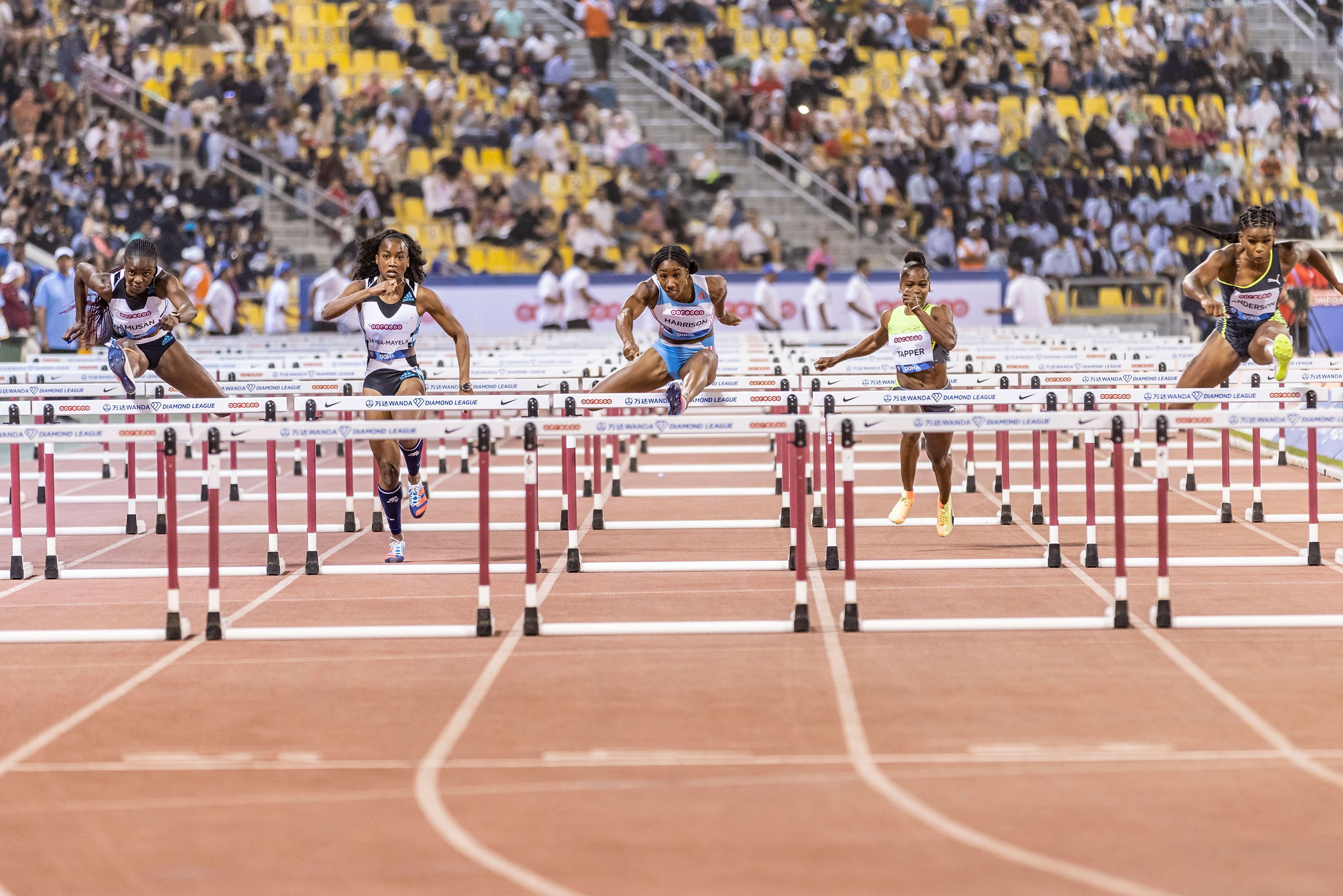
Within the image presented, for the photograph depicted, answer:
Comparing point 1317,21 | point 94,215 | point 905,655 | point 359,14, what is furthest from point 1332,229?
point 905,655

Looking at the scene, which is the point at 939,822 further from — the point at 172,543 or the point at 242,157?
the point at 242,157

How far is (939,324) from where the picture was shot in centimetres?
1138

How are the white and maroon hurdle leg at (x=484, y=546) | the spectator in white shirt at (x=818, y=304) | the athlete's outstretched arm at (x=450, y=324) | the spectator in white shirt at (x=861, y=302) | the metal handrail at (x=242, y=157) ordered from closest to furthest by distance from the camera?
the white and maroon hurdle leg at (x=484, y=546) → the athlete's outstretched arm at (x=450, y=324) → the spectator in white shirt at (x=861, y=302) → the spectator in white shirt at (x=818, y=304) → the metal handrail at (x=242, y=157)

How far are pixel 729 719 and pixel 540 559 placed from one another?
15.7ft

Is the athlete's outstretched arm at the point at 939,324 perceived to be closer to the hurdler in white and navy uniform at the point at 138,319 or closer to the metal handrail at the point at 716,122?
the hurdler in white and navy uniform at the point at 138,319

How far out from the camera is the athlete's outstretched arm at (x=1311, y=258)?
11352 millimetres

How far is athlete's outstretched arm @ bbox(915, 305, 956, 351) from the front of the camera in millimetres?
11266

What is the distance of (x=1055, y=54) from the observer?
32969mm

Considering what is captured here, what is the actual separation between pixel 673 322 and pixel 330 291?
637 inches

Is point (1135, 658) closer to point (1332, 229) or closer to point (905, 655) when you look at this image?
point (905, 655)

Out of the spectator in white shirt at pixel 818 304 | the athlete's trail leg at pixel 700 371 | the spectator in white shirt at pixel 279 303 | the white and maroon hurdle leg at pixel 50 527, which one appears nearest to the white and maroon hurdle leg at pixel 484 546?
the athlete's trail leg at pixel 700 371

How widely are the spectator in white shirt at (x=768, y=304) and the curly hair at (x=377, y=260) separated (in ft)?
52.8

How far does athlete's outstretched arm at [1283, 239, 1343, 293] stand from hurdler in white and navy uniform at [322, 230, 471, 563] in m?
5.58

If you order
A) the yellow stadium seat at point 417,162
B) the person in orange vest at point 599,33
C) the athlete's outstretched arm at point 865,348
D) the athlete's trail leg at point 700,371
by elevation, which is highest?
the person in orange vest at point 599,33
